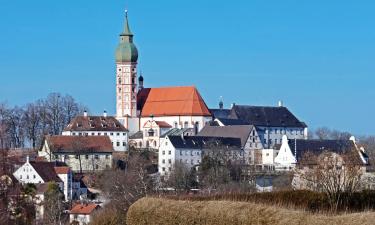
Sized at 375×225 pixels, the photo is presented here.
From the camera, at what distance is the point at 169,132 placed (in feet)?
390

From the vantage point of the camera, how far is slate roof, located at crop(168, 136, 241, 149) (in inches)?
4008

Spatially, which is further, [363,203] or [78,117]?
[78,117]

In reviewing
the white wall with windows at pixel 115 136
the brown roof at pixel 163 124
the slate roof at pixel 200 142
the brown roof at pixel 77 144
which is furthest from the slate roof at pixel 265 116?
the brown roof at pixel 77 144

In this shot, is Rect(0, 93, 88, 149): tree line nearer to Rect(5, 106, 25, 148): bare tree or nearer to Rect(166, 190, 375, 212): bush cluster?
Rect(5, 106, 25, 148): bare tree

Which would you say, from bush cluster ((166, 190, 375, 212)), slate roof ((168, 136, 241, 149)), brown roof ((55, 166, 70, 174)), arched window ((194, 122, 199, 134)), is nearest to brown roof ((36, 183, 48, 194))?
brown roof ((55, 166, 70, 174))

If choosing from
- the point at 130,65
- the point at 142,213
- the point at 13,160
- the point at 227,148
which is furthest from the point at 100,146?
the point at 142,213

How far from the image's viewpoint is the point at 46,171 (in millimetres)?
84062

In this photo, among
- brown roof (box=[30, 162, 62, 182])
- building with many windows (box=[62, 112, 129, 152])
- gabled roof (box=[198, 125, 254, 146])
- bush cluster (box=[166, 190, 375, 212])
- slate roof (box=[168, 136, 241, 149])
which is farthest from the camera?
building with many windows (box=[62, 112, 129, 152])

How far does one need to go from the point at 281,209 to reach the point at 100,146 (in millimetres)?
85263

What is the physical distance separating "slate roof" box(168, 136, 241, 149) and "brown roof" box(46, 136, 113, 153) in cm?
652

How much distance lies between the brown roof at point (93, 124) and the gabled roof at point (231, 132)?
1003 cm

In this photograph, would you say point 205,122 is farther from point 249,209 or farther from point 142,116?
point 249,209

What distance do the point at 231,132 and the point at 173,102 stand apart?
18800 mm

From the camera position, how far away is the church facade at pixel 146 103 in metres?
125
